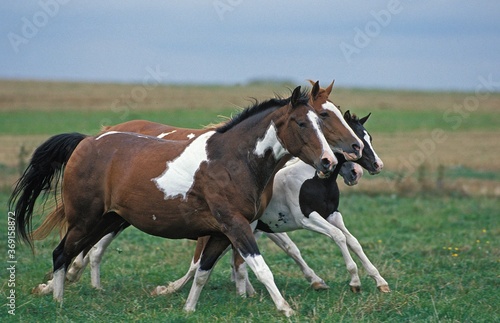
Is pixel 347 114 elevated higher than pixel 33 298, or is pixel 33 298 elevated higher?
pixel 347 114

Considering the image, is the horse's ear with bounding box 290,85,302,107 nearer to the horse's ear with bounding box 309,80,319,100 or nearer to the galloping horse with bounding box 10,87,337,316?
the galloping horse with bounding box 10,87,337,316

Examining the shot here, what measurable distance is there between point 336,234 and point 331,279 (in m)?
0.97

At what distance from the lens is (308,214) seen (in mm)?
8219

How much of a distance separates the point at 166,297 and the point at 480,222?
7.58 meters

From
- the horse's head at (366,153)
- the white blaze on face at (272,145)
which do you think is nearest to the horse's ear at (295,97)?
the white blaze on face at (272,145)

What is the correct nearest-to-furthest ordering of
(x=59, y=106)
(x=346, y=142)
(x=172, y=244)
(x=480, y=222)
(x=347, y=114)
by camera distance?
1. (x=346, y=142)
2. (x=347, y=114)
3. (x=172, y=244)
4. (x=480, y=222)
5. (x=59, y=106)

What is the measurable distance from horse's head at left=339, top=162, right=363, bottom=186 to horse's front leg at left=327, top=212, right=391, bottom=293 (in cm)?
45

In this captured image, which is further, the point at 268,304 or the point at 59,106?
the point at 59,106

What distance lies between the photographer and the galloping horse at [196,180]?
6754 mm

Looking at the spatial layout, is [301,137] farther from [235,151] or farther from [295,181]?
[295,181]

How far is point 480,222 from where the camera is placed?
13328mm

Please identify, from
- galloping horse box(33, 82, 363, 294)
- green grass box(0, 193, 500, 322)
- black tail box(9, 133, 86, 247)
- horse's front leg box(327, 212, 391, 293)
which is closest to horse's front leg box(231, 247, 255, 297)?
green grass box(0, 193, 500, 322)

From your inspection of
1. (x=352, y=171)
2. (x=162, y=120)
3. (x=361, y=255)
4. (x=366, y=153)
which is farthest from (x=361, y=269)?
(x=162, y=120)

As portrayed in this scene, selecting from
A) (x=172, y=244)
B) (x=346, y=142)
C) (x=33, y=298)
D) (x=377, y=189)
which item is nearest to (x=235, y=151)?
(x=346, y=142)
